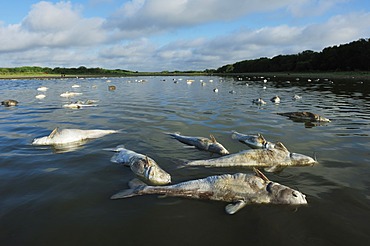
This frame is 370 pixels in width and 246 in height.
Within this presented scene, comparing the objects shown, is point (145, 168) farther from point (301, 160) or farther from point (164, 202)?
point (301, 160)

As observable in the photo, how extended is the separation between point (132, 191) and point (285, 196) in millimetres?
3331

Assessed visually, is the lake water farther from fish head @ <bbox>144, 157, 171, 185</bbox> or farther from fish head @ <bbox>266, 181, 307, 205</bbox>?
fish head @ <bbox>144, 157, 171, 185</bbox>

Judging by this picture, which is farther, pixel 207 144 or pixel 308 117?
pixel 308 117

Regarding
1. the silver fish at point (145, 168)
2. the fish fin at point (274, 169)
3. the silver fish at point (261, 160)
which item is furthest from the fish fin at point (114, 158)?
the fish fin at point (274, 169)

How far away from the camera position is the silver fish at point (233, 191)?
550 cm

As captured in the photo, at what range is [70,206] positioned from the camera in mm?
5453

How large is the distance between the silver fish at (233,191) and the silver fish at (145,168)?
1.55 feet

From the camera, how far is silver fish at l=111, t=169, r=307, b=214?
5500 mm

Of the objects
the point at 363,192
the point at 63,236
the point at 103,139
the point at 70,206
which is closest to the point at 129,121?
the point at 103,139

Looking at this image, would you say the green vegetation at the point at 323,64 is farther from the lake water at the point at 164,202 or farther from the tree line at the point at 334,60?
the lake water at the point at 164,202

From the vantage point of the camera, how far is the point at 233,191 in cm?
575

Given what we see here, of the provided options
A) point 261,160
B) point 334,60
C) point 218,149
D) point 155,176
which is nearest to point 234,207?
point 155,176

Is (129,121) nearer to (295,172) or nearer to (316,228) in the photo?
(295,172)

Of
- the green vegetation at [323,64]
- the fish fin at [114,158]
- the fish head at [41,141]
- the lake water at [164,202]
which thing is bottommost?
the lake water at [164,202]
